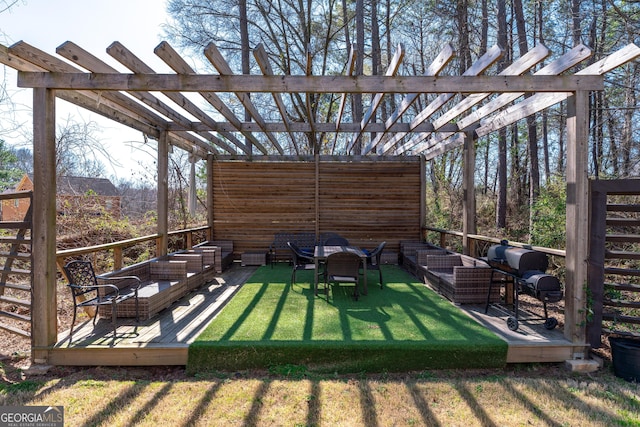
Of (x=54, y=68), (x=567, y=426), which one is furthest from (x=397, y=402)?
(x=54, y=68)

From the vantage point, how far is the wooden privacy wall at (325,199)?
7945 millimetres

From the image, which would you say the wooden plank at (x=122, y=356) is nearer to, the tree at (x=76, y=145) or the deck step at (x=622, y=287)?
the tree at (x=76, y=145)

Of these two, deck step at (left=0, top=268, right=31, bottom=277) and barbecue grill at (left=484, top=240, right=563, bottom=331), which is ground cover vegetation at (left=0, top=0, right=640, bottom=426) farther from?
deck step at (left=0, top=268, right=31, bottom=277)

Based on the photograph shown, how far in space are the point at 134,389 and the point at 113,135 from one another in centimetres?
515

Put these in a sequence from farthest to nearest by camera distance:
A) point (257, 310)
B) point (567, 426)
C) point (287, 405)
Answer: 1. point (257, 310)
2. point (287, 405)
3. point (567, 426)

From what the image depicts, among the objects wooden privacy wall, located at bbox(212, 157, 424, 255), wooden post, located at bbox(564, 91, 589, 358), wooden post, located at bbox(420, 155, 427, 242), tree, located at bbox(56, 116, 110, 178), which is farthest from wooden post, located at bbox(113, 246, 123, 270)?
wooden post, located at bbox(420, 155, 427, 242)

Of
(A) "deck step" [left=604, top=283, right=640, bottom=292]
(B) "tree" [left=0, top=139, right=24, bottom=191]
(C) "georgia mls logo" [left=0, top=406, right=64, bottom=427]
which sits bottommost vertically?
(C) "georgia mls logo" [left=0, top=406, right=64, bottom=427]

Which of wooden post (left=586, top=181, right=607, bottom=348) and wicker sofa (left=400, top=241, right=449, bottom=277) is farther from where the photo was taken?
wicker sofa (left=400, top=241, right=449, bottom=277)

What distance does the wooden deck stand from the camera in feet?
10.2

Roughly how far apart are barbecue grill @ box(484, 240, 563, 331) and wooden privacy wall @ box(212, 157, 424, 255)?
3768 millimetres

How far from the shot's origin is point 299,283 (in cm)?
572

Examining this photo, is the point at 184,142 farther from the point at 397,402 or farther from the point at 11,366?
the point at 397,402

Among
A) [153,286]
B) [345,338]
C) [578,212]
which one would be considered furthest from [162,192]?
[578,212]

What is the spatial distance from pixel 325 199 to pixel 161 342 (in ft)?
17.5
